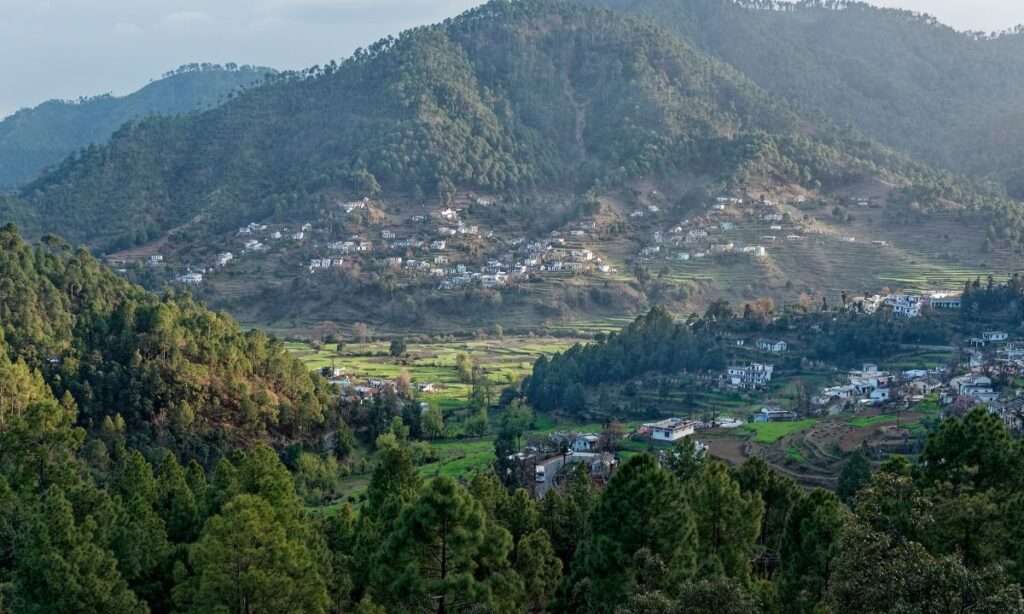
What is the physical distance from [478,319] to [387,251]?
16.2m

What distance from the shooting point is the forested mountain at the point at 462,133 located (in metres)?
102

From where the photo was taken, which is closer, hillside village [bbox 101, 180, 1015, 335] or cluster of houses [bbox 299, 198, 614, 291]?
hillside village [bbox 101, 180, 1015, 335]

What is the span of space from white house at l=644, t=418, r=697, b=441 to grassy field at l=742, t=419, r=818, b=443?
2169 mm

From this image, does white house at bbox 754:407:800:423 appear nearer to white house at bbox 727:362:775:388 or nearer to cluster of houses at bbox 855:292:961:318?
white house at bbox 727:362:775:388

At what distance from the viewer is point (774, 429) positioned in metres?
40.1

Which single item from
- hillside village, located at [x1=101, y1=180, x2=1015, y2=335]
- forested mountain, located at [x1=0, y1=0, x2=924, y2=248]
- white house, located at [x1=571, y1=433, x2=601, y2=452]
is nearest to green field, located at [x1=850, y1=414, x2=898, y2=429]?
white house, located at [x1=571, y1=433, x2=601, y2=452]

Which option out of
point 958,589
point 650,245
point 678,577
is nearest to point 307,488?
point 678,577

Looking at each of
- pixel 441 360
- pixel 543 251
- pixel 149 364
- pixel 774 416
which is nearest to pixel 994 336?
pixel 774 416

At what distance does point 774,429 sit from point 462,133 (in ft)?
248

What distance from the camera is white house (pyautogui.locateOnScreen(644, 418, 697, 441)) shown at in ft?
133

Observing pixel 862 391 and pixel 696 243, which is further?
pixel 696 243

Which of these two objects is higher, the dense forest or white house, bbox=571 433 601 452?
the dense forest

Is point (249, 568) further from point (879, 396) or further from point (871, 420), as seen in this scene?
point (879, 396)

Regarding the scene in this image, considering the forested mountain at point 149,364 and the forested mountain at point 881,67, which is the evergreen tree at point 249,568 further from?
the forested mountain at point 881,67
